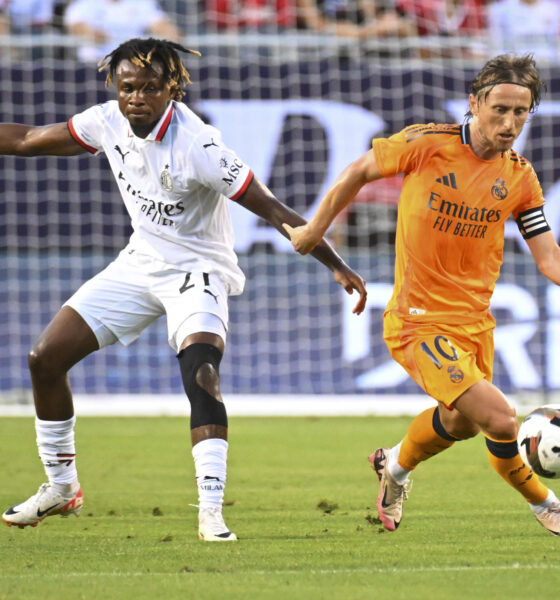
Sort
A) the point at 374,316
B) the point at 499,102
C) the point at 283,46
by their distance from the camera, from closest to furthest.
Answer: the point at 499,102 < the point at 374,316 < the point at 283,46

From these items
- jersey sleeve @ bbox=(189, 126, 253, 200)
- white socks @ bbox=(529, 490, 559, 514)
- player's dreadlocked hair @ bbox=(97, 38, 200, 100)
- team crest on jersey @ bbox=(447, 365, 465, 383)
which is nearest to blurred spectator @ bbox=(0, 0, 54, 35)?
player's dreadlocked hair @ bbox=(97, 38, 200, 100)

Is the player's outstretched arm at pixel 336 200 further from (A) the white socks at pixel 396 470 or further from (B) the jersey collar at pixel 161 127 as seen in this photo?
(A) the white socks at pixel 396 470

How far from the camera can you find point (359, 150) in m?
12.0

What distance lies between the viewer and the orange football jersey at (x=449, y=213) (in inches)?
206

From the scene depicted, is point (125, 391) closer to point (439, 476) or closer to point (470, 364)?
point (439, 476)

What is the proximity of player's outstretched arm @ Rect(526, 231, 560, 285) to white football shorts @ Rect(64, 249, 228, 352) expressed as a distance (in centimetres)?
146

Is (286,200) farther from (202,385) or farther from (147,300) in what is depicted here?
(202,385)

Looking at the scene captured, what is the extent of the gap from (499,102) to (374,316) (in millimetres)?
7011

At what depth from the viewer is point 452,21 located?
13398 millimetres

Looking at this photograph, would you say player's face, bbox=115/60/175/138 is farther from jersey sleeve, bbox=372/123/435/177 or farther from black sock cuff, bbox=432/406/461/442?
black sock cuff, bbox=432/406/461/442

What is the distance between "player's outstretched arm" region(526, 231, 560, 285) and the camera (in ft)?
17.5

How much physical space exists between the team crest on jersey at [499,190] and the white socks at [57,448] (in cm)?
222

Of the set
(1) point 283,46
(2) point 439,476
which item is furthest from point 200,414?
(1) point 283,46

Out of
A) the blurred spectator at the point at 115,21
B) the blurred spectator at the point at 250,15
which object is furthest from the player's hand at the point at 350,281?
the blurred spectator at the point at 250,15
